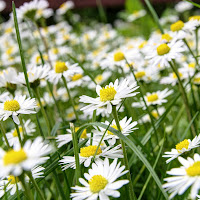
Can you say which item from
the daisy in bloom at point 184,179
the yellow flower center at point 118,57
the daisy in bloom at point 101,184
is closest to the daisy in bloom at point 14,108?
the daisy in bloom at point 101,184

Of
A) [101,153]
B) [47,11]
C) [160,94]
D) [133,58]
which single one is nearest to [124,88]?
[101,153]

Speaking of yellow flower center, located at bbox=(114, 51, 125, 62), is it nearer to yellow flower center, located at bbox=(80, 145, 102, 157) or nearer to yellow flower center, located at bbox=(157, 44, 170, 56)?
yellow flower center, located at bbox=(157, 44, 170, 56)

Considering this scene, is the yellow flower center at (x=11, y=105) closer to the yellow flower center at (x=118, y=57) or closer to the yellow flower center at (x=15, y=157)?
the yellow flower center at (x=15, y=157)

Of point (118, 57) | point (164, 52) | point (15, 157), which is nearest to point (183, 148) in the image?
point (15, 157)

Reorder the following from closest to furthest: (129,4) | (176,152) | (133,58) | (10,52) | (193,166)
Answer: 1. (193,166)
2. (176,152)
3. (133,58)
4. (10,52)
5. (129,4)

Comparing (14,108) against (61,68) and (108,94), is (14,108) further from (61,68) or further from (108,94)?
(61,68)

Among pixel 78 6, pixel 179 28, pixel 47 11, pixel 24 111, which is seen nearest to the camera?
pixel 24 111

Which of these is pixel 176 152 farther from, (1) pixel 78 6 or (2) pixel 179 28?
(1) pixel 78 6

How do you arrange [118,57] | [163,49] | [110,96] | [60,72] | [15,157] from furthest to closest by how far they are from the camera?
[118,57], [60,72], [163,49], [110,96], [15,157]
